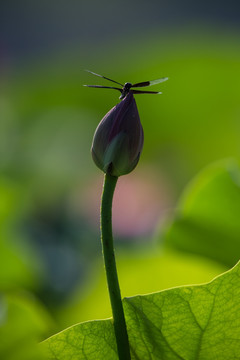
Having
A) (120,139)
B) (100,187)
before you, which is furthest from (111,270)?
(100,187)

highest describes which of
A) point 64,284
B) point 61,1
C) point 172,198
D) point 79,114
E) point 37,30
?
point 61,1

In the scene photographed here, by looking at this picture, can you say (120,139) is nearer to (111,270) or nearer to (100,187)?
(111,270)

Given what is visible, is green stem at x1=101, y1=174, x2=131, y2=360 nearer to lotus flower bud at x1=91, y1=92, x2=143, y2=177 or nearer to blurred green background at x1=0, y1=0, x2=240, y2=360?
lotus flower bud at x1=91, y1=92, x2=143, y2=177

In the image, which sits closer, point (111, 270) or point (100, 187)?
point (111, 270)

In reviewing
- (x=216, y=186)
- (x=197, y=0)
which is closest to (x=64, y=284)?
(x=216, y=186)

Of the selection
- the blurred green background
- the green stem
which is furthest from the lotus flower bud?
the blurred green background

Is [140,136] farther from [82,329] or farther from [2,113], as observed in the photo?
[2,113]
